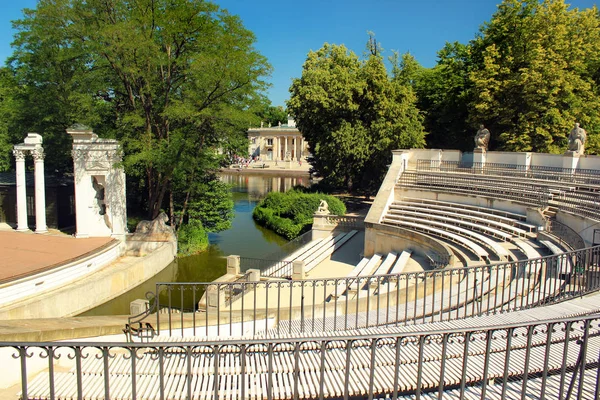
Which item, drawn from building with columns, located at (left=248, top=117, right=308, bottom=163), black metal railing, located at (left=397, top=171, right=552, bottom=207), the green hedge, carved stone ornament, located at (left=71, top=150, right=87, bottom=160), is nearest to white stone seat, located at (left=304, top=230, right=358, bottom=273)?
black metal railing, located at (left=397, top=171, right=552, bottom=207)

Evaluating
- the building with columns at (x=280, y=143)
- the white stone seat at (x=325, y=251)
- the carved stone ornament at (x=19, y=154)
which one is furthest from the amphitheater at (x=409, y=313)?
the building with columns at (x=280, y=143)

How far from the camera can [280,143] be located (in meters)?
95.5

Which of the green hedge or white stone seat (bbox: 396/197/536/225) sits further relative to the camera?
the green hedge

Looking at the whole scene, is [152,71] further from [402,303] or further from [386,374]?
[386,374]

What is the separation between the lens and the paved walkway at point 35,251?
14984mm

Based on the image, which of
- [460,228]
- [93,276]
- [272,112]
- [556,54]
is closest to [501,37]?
[556,54]

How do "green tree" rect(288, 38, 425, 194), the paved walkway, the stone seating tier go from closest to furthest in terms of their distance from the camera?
the stone seating tier → the paved walkway → "green tree" rect(288, 38, 425, 194)

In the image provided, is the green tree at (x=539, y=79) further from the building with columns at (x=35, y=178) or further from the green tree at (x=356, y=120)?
the building with columns at (x=35, y=178)

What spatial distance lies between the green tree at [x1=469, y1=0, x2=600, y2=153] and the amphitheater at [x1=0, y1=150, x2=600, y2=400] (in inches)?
160

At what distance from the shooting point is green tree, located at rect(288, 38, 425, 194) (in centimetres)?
3138

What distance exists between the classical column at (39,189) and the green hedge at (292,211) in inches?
535

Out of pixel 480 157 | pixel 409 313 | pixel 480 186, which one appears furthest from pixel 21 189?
pixel 480 157

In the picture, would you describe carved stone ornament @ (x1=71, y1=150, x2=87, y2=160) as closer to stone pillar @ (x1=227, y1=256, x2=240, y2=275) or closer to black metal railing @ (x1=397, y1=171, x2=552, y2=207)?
stone pillar @ (x1=227, y1=256, x2=240, y2=275)

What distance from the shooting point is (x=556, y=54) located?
26109 mm
